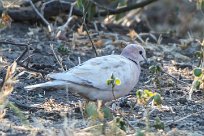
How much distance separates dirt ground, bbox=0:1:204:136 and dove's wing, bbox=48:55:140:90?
0.22 m

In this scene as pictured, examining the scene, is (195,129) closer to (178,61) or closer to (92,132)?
(92,132)

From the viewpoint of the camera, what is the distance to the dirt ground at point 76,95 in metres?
4.98

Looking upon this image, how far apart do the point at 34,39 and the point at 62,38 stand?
0.98 feet

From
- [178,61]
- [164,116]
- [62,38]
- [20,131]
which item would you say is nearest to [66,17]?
[62,38]

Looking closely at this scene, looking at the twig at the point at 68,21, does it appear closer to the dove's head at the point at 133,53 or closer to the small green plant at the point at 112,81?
the dove's head at the point at 133,53

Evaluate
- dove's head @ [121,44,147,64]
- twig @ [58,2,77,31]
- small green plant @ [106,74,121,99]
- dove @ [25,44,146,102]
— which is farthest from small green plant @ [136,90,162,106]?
twig @ [58,2,77,31]

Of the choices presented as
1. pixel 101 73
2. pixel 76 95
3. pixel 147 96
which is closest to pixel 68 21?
pixel 76 95

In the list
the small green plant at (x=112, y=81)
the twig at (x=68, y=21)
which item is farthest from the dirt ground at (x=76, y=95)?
the small green plant at (x=112, y=81)

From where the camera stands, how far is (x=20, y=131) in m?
4.68

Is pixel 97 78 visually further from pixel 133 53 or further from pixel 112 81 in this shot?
pixel 133 53

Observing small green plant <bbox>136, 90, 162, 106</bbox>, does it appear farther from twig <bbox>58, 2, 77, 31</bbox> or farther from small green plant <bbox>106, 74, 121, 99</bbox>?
twig <bbox>58, 2, 77, 31</bbox>

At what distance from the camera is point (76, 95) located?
6.10 metres

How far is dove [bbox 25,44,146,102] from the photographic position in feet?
17.2

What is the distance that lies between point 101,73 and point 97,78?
6 centimetres
